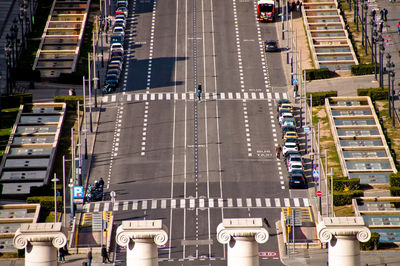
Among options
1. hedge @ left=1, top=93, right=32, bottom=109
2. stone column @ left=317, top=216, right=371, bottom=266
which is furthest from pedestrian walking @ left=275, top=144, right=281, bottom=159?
stone column @ left=317, top=216, right=371, bottom=266

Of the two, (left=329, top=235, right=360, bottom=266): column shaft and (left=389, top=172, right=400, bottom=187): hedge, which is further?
(left=389, top=172, right=400, bottom=187): hedge

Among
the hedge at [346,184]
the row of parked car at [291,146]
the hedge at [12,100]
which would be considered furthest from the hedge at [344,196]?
the hedge at [12,100]

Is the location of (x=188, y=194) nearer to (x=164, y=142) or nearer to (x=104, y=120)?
(x=164, y=142)

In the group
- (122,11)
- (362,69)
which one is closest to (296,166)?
(362,69)

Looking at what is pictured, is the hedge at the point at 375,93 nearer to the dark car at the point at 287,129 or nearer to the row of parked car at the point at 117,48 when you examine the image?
the dark car at the point at 287,129

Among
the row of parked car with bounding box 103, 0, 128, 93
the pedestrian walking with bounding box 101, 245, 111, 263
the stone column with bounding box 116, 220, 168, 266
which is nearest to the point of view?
the stone column with bounding box 116, 220, 168, 266

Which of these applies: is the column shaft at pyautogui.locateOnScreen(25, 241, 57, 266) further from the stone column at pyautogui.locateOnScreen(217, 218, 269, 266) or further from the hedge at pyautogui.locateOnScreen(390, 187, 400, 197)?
the hedge at pyautogui.locateOnScreen(390, 187, 400, 197)

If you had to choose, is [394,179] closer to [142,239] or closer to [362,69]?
[362,69]
